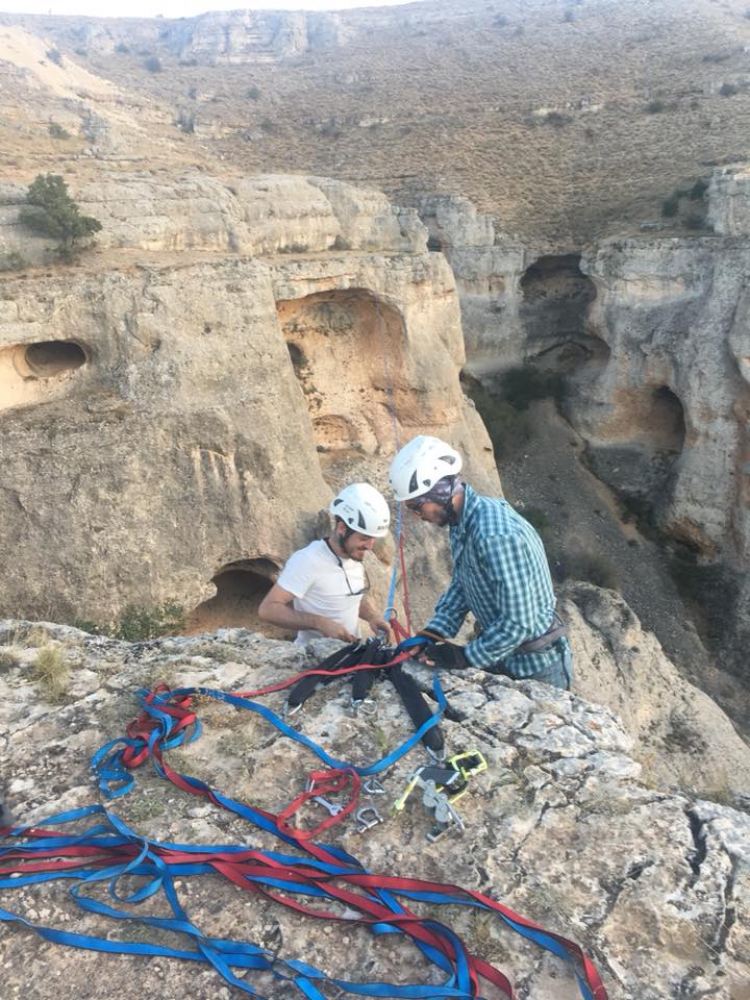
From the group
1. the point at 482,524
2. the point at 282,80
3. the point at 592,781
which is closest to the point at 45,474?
the point at 482,524

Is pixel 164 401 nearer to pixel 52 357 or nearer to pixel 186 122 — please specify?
pixel 52 357

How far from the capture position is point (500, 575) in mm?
3521

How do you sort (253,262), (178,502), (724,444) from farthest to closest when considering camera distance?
(724,444) < (253,262) < (178,502)

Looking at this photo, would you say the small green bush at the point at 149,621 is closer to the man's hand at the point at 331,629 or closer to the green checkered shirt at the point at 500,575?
the man's hand at the point at 331,629

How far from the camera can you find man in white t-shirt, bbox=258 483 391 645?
14.9 ft

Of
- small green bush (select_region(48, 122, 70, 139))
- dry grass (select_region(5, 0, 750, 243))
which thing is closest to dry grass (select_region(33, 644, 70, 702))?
dry grass (select_region(5, 0, 750, 243))

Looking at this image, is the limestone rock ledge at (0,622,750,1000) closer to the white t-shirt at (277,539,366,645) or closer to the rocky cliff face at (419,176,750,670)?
the white t-shirt at (277,539,366,645)

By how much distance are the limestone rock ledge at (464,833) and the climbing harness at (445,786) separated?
0.16ft

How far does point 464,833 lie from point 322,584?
83.9 inches

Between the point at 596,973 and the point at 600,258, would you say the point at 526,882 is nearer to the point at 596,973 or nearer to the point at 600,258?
the point at 596,973

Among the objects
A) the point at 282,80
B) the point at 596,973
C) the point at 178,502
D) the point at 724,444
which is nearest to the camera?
the point at 596,973

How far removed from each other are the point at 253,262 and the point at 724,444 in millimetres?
12385

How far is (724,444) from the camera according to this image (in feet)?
54.9

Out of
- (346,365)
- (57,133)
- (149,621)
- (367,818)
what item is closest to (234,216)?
(346,365)
